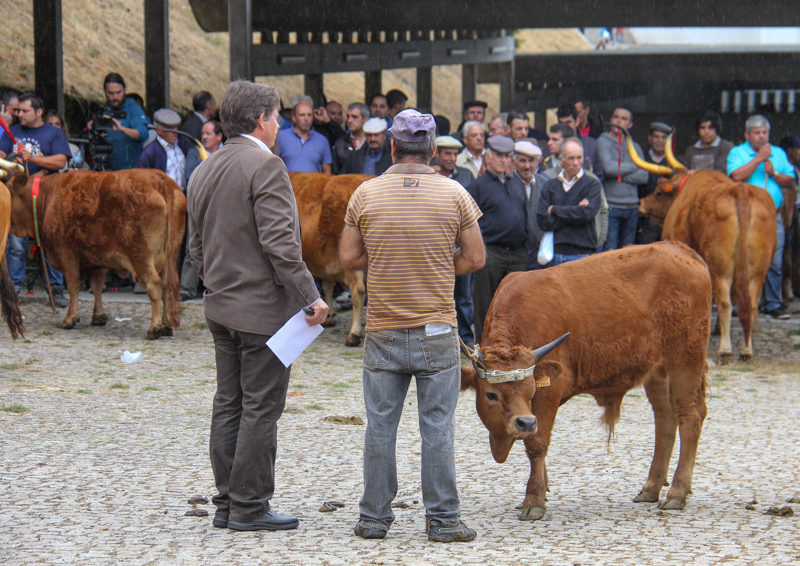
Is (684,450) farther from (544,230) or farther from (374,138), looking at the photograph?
(374,138)

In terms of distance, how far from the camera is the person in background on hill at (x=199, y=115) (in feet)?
40.9

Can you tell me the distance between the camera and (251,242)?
435 cm

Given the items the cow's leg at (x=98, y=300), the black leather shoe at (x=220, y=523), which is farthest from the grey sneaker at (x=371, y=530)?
the cow's leg at (x=98, y=300)

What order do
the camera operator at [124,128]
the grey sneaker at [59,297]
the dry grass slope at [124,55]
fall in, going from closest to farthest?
the grey sneaker at [59,297] → the camera operator at [124,128] → the dry grass slope at [124,55]

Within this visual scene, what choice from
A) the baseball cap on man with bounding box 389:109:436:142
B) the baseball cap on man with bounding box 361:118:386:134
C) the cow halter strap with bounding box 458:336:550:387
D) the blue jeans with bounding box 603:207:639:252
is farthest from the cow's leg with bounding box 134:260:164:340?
the baseball cap on man with bounding box 389:109:436:142

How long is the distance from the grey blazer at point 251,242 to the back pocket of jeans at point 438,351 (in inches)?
21.5

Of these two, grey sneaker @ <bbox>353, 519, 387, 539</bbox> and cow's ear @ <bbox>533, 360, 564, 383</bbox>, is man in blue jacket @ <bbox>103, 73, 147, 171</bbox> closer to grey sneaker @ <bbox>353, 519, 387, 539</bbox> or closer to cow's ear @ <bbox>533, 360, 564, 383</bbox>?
cow's ear @ <bbox>533, 360, 564, 383</bbox>

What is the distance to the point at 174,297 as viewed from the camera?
10016mm

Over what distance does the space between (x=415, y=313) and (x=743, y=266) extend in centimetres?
611

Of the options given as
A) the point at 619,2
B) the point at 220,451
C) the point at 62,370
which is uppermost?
the point at 619,2

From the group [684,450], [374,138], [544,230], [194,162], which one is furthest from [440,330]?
[194,162]

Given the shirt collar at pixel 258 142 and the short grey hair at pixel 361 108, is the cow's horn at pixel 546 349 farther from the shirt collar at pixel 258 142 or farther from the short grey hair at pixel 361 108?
the short grey hair at pixel 361 108

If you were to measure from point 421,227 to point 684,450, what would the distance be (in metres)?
2.03

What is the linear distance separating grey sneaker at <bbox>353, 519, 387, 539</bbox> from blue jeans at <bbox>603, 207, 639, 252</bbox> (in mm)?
7609
